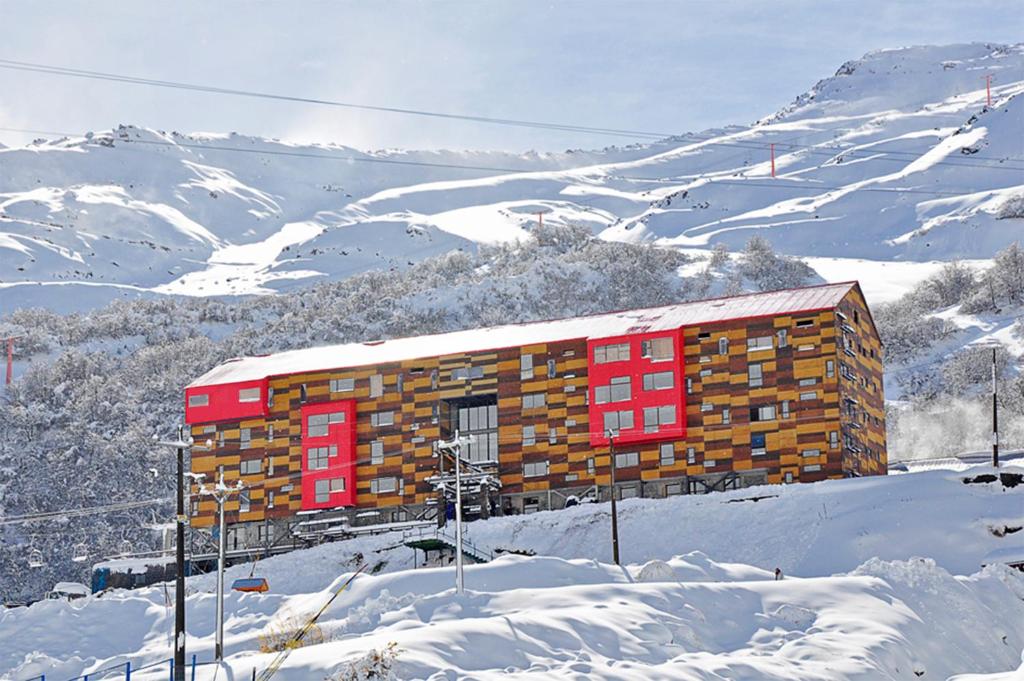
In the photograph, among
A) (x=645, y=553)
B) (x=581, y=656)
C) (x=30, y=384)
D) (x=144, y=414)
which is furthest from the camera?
(x=30, y=384)

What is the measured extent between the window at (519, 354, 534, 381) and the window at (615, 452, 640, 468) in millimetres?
8511

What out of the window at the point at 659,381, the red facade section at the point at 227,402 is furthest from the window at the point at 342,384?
the window at the point at 659,381

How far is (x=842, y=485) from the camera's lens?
81.2 m

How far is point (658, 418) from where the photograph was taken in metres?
92.7

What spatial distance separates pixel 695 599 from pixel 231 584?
3756 centimetres

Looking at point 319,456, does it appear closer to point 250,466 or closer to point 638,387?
point 250,466

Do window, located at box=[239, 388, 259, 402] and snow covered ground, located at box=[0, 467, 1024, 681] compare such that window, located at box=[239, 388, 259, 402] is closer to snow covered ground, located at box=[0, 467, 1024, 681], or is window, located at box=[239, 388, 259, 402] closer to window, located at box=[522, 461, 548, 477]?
snow covered ground, located at box=[0, 467, 1024, 681]

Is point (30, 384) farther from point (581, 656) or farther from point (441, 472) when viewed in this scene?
point (581, 656)

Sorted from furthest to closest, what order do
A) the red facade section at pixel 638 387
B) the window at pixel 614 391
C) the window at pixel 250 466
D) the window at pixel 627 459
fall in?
1. the window at pixel 250 466
2. the window at pixel 614 391
3. the window at pixel 627 459
4. the red facade section at pixel 638 387

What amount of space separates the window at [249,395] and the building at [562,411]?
4.3 inches

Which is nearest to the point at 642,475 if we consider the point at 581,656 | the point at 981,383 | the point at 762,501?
the point at 762,501

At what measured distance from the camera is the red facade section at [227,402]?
102188mm

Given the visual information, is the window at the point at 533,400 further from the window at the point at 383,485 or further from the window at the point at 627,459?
the window at the point at 383,485

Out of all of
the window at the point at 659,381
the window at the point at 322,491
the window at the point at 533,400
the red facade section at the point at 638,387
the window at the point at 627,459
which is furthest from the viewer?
the window at the point at 322,491
